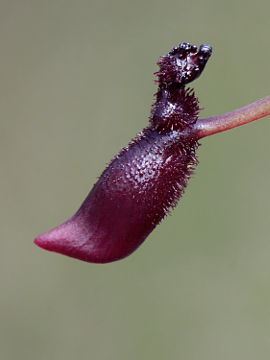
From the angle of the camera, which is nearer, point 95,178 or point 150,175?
point 150,175

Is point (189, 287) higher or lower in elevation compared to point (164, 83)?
higher

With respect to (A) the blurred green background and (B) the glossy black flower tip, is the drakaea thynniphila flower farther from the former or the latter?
(A) the blurred green background

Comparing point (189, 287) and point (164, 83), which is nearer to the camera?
point (164, 83)

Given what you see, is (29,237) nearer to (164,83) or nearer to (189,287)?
(189,287)

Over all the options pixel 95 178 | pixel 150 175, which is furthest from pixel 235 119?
pixel 95 178

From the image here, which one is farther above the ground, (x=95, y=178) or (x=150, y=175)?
(x=95, y=178)

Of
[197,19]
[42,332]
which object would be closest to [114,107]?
[197,19]

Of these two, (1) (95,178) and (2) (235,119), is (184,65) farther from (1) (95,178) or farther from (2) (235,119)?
(1) (95,178)
